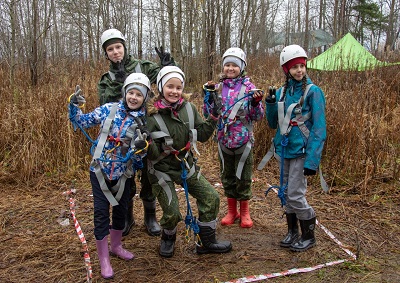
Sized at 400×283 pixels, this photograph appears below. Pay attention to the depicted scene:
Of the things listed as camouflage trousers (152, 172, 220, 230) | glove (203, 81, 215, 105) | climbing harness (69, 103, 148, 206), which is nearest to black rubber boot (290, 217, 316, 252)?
camouflage trousers (152, 172, 220, 230)

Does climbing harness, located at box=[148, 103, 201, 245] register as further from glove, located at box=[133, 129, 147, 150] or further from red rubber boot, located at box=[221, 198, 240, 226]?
red rubber boot, located at box=[221, 198, 240, 226]

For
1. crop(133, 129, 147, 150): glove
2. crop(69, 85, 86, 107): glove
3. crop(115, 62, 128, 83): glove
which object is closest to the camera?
crop(133, 129, 147, 150): glove

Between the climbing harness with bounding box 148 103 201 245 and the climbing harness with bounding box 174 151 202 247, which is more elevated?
the climbing harness with bounding box 148 103 201 245

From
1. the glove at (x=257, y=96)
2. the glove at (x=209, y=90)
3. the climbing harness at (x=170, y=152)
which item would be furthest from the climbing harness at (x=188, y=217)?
the glove at (x=257, y=96)

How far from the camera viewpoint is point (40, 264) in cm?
278

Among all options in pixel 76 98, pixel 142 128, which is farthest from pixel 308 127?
pixel 76 98

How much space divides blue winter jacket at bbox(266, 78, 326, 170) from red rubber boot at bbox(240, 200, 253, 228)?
29.7 inches

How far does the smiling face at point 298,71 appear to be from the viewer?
2725mm

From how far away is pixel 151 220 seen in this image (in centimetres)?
337

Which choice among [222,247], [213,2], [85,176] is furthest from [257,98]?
[213,2]

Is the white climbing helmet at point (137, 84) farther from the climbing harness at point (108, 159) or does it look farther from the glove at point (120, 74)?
the glove at point (120, 74)

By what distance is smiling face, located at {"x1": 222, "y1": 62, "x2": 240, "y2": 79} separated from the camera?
309 centimetres

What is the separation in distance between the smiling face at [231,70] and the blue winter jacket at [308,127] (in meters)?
0.46

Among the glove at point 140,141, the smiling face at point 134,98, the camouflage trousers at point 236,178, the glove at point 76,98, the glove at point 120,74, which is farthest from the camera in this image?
the camouflage trousers at point 236,178
